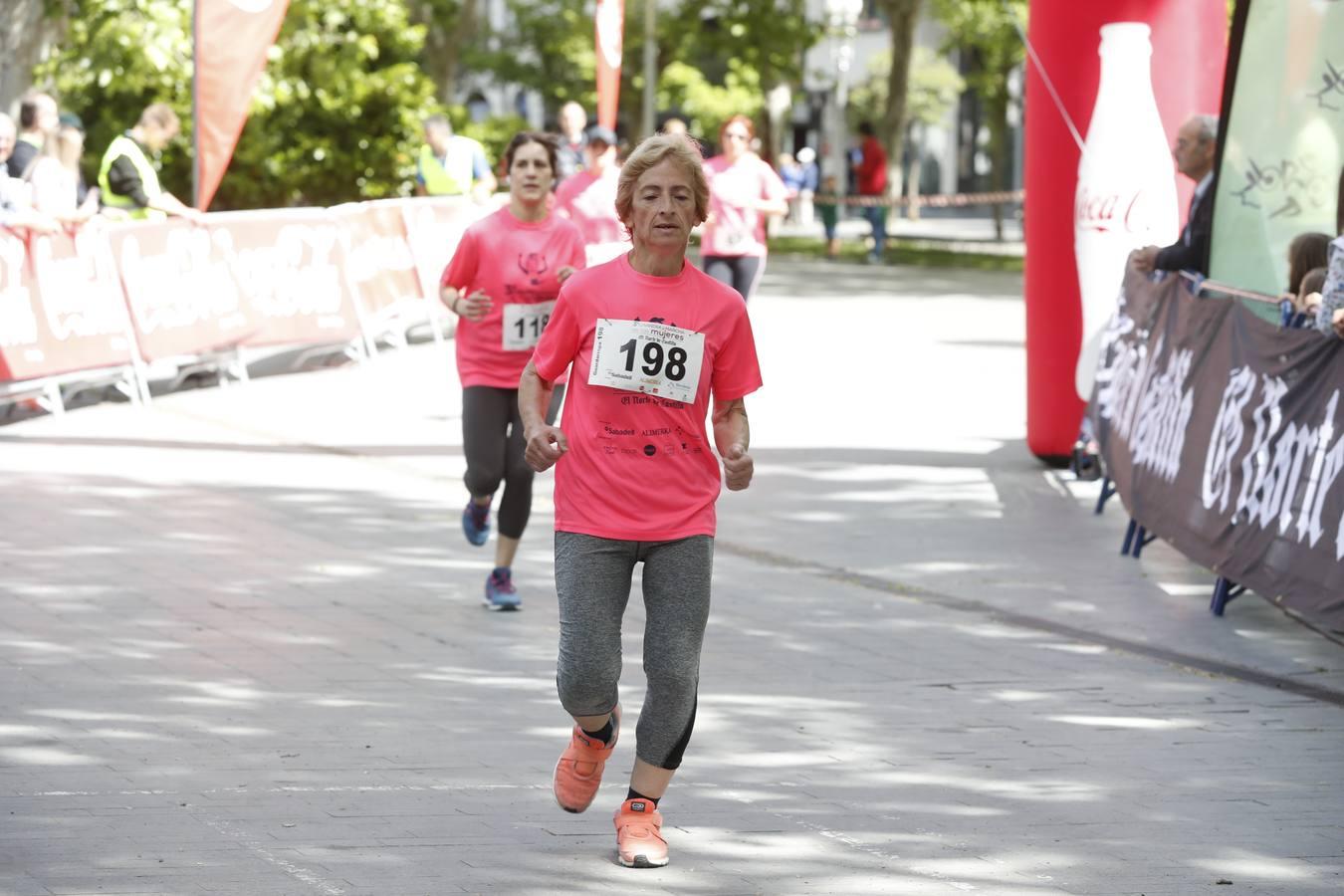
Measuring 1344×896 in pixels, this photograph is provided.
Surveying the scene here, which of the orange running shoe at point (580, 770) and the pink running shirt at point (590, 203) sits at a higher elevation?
the pink running shirt at point (590, 203)

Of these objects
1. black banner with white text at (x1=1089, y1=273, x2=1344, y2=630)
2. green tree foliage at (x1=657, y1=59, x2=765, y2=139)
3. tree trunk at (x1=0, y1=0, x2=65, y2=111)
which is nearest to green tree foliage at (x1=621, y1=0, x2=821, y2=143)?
green tree foliage at (x1=657, y1=59, x2=765, y2=139)

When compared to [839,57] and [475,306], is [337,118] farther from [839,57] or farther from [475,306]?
[839,57]

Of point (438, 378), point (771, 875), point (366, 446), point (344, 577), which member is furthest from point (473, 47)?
point (771, 875)

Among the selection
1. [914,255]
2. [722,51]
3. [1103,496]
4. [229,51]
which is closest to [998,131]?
[722,51]

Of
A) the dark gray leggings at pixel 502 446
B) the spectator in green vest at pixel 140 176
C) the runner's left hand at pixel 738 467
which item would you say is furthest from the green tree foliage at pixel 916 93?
the runner's left hand at pixel 738 467

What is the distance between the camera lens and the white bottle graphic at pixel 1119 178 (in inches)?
467

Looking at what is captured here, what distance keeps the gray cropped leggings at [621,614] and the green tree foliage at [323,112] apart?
769 inches

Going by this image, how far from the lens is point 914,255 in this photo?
34.1 metres

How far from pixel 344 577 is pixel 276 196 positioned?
57.5 feet

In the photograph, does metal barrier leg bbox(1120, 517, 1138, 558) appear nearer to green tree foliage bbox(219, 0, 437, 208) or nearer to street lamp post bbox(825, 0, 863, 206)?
green tree foliage bbox(219, 0, 437, 208)

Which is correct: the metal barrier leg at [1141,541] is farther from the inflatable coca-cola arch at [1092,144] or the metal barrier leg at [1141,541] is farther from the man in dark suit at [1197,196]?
the inflatable coca-cola arch at [1092,144]

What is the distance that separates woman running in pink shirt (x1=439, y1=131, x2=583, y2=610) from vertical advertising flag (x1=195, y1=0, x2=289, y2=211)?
20.2 ft

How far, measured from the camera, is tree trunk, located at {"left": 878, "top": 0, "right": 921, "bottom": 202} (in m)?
35.8

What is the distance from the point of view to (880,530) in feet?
35.2
